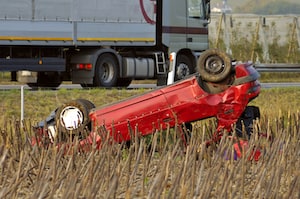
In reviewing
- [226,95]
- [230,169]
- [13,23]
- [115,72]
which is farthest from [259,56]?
[230,169]

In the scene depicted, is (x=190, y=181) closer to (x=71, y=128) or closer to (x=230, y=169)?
(x=230, y=169)

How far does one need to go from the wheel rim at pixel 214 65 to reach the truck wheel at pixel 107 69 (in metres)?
15.1

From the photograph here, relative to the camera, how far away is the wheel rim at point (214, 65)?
41.2ft

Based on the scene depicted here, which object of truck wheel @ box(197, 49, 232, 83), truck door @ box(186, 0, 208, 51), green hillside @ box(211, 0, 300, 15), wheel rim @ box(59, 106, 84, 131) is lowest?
wheel rim @ box(59, 106, 84, 131)

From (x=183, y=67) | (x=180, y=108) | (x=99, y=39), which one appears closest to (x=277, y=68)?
(x=183, y=67)

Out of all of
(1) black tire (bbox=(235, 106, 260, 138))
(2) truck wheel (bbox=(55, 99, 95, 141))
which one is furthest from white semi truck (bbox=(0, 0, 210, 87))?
(2) truck wheel (bbox=(55, 99, 95, 141))

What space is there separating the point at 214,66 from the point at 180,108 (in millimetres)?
643

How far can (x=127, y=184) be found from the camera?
8.14m

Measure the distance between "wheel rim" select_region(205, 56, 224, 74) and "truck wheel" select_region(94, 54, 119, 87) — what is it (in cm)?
1514

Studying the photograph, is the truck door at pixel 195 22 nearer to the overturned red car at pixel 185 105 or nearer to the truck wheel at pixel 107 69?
the truck wheel at pixel 107 69

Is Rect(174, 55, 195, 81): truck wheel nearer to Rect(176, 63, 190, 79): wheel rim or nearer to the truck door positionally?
Rect(176, 63, 190, 79): wheel rim

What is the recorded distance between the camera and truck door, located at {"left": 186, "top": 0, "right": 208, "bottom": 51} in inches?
1166

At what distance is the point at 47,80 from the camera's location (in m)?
28.1

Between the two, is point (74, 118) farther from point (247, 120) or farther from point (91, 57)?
point (91, 57)
